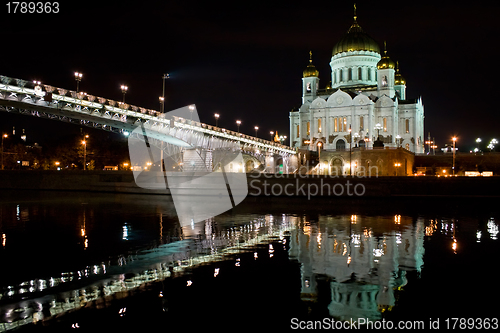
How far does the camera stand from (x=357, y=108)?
8194 cm

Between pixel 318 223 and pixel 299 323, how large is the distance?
525 inches

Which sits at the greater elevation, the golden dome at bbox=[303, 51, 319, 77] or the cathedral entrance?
the golden dome at bbox=[303, 51, 319, 77]

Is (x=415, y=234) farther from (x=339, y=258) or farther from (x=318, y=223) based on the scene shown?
(x=339, y=258)

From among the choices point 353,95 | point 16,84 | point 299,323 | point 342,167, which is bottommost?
point 299,323

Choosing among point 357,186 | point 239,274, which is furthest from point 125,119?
point 239,274

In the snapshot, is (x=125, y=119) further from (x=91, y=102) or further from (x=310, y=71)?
(x=310, y=71)

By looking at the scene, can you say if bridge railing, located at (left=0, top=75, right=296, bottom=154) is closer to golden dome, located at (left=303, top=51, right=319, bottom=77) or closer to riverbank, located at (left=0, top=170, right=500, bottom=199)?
riverbank, located at (left=0, top=170, right=500, bottom=199)

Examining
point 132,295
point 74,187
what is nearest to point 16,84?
point 74,187

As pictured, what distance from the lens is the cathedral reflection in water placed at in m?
8.62

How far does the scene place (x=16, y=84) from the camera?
33.7 m

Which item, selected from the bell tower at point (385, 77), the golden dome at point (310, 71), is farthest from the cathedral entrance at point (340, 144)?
the golden dome at point (310, 71)

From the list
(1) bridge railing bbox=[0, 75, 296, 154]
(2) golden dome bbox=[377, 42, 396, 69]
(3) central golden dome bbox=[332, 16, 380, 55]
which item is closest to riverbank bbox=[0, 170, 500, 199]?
(1) bridge railing bbox=[0, 75, 296, 154]

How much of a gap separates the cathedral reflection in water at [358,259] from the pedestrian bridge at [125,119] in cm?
2502

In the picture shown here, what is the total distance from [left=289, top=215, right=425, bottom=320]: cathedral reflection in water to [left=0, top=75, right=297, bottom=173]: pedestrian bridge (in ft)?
82.1
